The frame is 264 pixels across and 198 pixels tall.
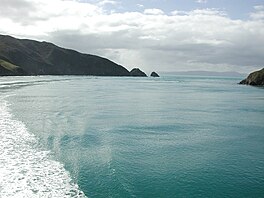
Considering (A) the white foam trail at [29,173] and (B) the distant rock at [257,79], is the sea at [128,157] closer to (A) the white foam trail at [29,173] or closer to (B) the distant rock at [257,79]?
(A) the white foam trail at [29,173]

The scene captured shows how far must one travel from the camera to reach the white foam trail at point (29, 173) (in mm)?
19328

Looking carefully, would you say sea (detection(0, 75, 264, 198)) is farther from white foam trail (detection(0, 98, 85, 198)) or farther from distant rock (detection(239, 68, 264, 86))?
distant rock (detection(239, 68, 264, 86))

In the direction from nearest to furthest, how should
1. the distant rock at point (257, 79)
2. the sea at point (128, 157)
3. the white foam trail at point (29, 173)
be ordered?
the white foam trail at point (29, 173) < the sea at point (128, 157) < the distant rock at point (257, 79)

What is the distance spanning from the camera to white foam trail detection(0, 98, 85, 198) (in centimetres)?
1933

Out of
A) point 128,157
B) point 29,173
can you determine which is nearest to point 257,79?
point 128,157

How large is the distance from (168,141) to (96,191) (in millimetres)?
13938

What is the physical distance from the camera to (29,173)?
22.2 m

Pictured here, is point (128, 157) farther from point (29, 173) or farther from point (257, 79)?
point (257, 79)

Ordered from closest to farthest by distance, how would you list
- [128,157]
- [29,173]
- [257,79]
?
[29,173]
[128,157]
[257,79]

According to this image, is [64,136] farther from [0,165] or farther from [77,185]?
[77,185]

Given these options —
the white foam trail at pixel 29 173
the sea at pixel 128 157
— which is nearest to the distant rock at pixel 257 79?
the sea at pixel 128 157

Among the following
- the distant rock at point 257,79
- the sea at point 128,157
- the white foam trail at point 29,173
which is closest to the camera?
the white foam trail at point 29,173

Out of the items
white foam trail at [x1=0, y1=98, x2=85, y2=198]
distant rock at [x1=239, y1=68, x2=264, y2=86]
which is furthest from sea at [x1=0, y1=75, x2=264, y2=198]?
distant rock at [x1=239, y1=68, x2=264, y2=86]

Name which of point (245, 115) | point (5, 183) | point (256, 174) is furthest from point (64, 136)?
point (245, 115)
